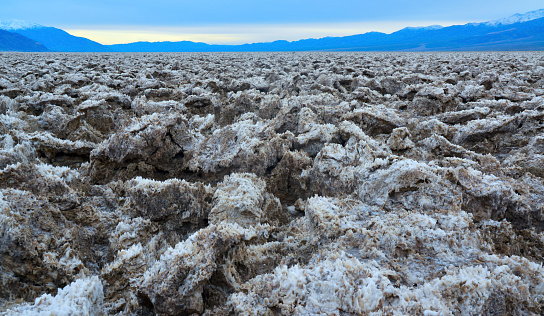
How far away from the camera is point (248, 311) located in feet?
5.31

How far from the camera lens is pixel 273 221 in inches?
111

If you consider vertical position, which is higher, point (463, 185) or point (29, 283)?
point (463, 185)

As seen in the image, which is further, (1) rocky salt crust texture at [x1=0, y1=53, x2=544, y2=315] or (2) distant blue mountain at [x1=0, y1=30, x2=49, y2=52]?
(2) distant blue mountain at [x1=0, y1=30, x2=49, y2=52]

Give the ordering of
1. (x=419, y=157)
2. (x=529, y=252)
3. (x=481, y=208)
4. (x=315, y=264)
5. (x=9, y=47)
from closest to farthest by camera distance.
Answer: (x=315, y=264), (x=529, y=252), (x=481, y=208), (x=419, y=157), (x=9, y=47)

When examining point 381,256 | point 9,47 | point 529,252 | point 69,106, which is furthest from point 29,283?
point 9,47

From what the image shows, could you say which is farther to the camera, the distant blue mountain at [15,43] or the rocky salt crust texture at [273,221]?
the distant blue mountain at [15,43]

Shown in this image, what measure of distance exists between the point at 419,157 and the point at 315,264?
93.5 inches

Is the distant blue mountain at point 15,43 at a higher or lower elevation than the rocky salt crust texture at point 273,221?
higher

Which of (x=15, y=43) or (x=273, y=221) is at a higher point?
(x=15, y=43)

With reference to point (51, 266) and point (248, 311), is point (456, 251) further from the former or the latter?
point (51, 266)

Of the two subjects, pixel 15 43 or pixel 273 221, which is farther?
pixel 15 43

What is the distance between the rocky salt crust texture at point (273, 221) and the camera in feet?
5.33

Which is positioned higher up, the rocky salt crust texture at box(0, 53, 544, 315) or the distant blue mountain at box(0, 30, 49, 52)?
the distant blue mountain at box(0, 30, 49, 52)

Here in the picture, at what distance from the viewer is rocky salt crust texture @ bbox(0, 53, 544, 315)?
1.62 metres
